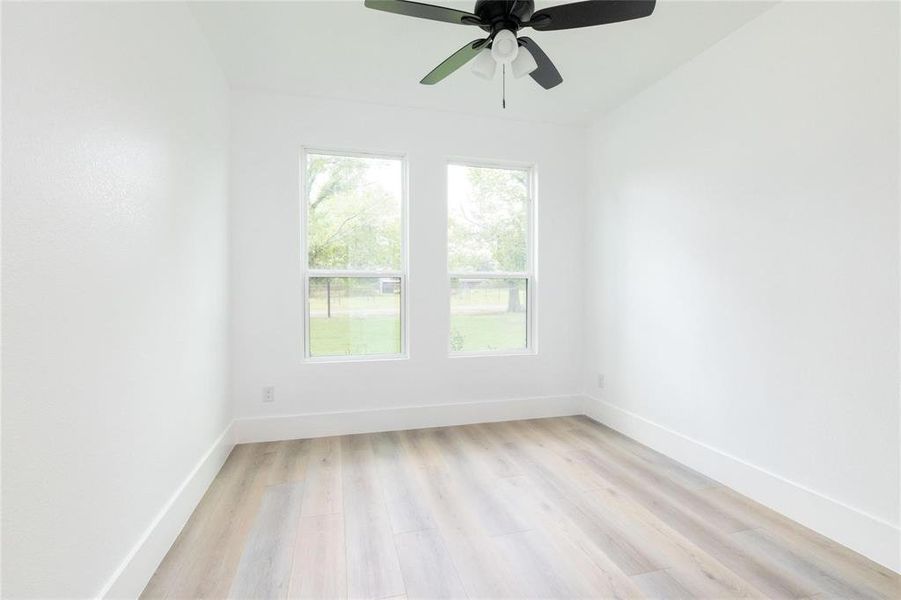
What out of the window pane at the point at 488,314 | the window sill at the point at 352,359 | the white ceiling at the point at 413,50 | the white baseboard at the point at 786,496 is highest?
the white ceiling at the point at 413,50

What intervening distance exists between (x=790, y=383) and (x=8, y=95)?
321cm

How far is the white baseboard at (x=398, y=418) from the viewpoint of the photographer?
3176mm

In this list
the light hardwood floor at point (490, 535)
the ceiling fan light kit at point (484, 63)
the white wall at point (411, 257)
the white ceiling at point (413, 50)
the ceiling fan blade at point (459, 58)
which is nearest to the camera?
the light hardwood floor at point (490, 535)

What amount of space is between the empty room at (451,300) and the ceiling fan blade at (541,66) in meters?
0.07

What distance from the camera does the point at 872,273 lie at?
1.83 m

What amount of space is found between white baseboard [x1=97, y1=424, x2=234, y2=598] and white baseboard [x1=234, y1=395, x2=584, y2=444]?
1.72ft

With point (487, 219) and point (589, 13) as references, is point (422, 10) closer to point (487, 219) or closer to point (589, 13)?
point (589, 13)

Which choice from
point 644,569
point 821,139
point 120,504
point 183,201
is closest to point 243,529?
point 120,504

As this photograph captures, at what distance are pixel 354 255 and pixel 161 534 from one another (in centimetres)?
219

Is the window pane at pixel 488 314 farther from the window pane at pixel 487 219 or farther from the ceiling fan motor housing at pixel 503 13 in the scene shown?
the ceiling fan motor housing at pixel 503 13

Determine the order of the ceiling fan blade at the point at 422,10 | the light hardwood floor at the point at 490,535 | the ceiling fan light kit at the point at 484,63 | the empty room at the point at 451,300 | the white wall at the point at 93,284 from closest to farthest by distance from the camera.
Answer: the white wall at the point at 93,284 < the empty room at the point at 451,300 < the light hardwood floor at the point at 490,535 < the ceiling fan blade at the point at 422,10 < the ceiling fan light kit at the point at 484,63

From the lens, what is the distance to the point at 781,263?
2201 millimetres

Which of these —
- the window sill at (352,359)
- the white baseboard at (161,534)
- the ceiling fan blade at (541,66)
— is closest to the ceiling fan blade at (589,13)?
the ceiling fan blade at (541,66)

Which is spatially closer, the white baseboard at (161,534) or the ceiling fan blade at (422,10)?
the white baseboard at (161,534)
